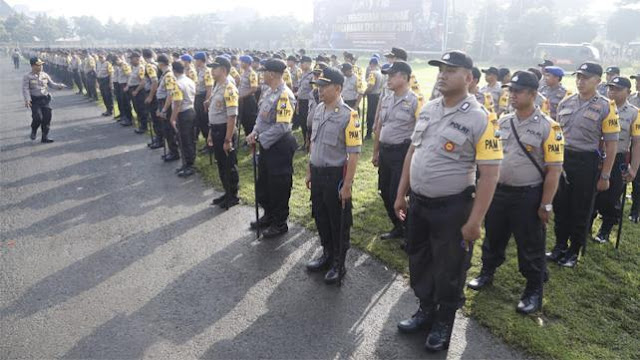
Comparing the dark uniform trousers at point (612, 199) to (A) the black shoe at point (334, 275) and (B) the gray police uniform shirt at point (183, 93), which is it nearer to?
(A) the black shoe at point (334, 275)

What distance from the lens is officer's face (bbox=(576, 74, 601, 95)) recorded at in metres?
4.68

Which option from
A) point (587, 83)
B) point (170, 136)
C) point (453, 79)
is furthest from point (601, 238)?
point (170, 136)

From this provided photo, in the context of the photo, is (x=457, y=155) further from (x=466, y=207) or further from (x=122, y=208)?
(x=122, y=208)

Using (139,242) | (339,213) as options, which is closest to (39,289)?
(139,242)

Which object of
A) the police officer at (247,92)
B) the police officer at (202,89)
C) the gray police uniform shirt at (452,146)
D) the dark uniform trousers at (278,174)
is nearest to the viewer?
the gray police uniform shirt at (452,146)

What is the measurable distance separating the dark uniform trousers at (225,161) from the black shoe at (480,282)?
12.7ft

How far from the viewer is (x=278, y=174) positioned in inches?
220

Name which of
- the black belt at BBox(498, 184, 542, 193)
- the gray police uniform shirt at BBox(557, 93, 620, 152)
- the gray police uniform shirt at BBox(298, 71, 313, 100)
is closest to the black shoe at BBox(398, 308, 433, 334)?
the black belt at BBox(498, 184, 542, 193)

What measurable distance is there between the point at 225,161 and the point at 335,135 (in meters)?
3.11

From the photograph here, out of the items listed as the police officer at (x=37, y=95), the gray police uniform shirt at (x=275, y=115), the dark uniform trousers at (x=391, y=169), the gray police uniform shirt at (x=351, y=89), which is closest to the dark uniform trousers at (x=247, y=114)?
the gray police uniform shirt at (x=351, y=89)

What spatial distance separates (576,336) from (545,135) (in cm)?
174

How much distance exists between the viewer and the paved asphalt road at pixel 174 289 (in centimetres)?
362

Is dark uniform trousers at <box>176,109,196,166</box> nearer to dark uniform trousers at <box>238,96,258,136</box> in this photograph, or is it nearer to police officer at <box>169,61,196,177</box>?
police officer at <box>169,61,196,177</box>

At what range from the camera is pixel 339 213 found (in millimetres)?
4621
